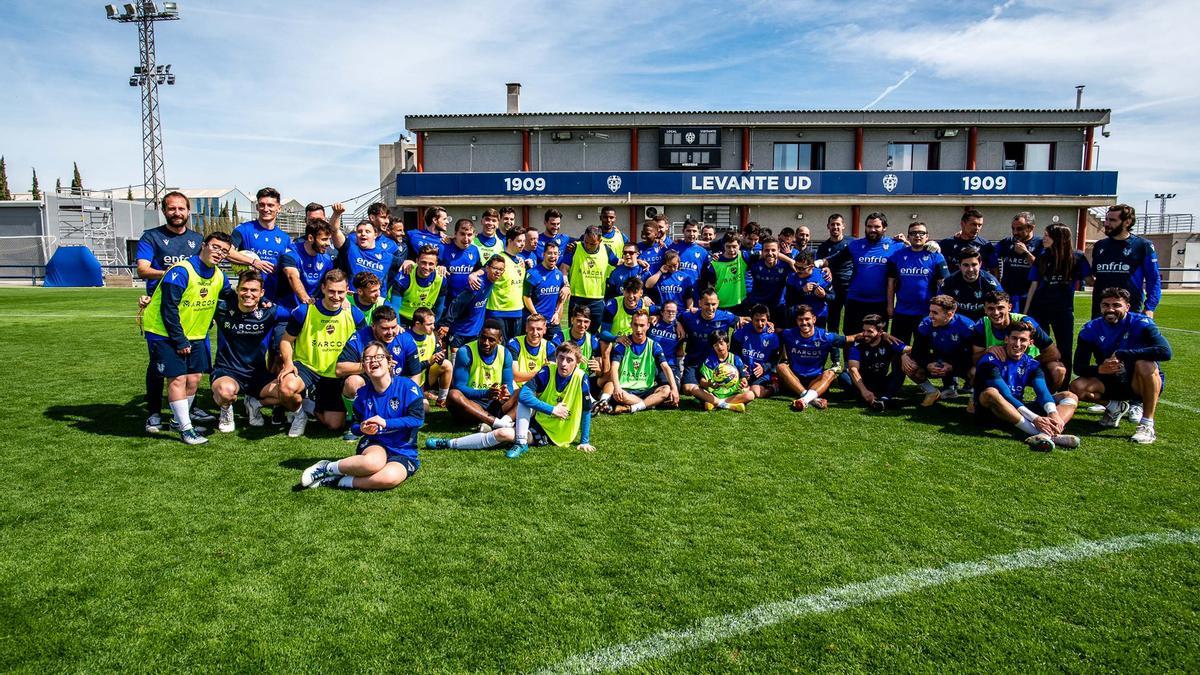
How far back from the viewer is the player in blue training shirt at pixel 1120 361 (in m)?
5.79

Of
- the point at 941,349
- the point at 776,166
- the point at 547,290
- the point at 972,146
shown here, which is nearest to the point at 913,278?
the point at 941,349

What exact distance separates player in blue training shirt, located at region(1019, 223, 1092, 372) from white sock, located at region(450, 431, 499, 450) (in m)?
5.46


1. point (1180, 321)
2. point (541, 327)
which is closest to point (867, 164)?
point (1180, 321)

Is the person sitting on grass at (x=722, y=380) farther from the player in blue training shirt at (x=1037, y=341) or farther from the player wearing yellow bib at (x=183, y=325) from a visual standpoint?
the player wearing yellow bib at (x=183, y=325)

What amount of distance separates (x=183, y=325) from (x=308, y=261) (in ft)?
4.34

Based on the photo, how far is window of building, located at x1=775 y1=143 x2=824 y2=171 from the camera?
26.3 m

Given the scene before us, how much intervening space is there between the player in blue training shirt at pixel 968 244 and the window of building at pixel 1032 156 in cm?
2175

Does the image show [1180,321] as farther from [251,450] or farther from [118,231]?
[118,231]

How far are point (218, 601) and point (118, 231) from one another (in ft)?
145

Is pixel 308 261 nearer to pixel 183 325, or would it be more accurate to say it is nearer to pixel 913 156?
pixel 183 325

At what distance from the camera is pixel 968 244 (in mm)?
7324

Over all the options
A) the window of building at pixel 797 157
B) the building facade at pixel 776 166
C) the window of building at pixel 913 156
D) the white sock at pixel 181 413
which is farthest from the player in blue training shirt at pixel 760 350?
the window of building at pixel 913 156

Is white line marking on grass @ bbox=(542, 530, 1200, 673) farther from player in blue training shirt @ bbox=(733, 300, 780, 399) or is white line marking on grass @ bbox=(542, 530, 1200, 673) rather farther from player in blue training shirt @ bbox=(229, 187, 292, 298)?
player in blue training shirt @ bbox=(229, 187, 292, 298)

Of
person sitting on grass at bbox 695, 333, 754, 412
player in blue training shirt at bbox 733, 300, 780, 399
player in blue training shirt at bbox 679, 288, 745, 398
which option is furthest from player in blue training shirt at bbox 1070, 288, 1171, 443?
player in blue training shirt at bbox 679, 288, 745, 398
